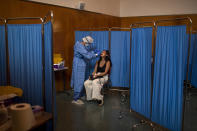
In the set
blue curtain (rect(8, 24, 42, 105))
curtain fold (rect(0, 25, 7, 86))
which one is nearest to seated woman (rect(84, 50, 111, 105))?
blue curtain (rect(8, 24, 42, 105))

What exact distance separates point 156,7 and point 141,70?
5.26 metres

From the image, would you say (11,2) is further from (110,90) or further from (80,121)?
(110,90)

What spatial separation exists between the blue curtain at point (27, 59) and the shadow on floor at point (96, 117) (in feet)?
2.90

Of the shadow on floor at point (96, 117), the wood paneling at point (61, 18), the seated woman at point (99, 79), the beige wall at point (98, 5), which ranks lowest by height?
the shadow on floor at point (96, 117)

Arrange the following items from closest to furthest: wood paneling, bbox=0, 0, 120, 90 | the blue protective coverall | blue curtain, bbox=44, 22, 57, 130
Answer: blue curtain, bbox=44, 22, 57, 130 → wood paneling, bbox=0, 0, 120, 90 → the blue protective coverall

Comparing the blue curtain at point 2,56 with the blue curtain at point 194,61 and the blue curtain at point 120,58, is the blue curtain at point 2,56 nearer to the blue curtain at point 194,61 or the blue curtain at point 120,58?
the blue curtain at point 120,58

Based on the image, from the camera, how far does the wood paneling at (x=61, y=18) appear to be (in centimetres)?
382

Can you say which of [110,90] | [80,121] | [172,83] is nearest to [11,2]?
[80,121]

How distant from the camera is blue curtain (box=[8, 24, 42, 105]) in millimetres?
2266

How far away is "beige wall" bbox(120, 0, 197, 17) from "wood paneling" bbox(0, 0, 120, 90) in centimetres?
210

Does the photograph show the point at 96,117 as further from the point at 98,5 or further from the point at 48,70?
the point at 98,5

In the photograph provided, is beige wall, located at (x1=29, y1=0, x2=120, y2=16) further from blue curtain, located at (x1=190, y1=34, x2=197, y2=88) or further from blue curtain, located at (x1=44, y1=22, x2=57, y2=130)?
blue curtain, located at (x1=190, y1=34, x2=197, y2=88)

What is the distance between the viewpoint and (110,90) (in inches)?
194

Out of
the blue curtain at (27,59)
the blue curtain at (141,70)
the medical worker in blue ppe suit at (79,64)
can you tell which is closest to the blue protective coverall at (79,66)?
the medical worker in blue ppe suit at (79,64)
